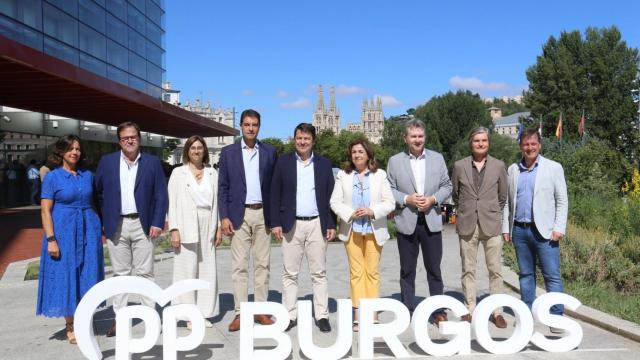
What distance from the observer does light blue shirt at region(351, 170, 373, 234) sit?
5.48 m

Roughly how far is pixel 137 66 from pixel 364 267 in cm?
2768

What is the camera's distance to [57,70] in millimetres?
13688

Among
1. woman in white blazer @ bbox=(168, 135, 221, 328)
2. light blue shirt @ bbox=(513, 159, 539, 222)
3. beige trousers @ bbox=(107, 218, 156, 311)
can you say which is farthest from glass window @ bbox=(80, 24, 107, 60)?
light blue shirt @ bbox=(513, 159, 539, 222)

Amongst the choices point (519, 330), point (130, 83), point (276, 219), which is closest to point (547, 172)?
point (519, 330)

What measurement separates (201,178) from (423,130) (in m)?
2.24

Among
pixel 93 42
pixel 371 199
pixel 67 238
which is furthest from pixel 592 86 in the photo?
pixel 67 238

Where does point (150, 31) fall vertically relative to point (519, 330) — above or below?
above

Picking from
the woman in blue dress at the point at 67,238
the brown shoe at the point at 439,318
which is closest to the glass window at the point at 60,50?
the woman in blue dress at the point at 67,238

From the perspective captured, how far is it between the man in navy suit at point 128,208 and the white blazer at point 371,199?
1701 mm

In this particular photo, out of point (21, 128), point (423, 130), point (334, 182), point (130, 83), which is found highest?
point (130, 83)

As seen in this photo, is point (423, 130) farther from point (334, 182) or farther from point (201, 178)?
point (201, 178)

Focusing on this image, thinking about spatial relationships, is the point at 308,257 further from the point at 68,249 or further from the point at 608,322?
the point at 608,322

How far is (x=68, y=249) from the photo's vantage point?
519cm

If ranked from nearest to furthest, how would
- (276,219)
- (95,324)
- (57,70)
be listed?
(276,219), (95,324), (57,70)
